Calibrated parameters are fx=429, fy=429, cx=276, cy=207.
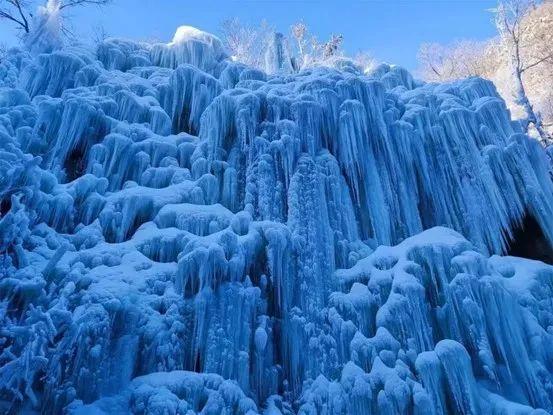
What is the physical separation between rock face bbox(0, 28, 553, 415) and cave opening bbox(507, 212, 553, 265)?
8 centimetres

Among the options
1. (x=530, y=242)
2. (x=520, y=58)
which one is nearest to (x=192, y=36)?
(x=530, y=242)

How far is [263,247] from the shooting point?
5.88 m

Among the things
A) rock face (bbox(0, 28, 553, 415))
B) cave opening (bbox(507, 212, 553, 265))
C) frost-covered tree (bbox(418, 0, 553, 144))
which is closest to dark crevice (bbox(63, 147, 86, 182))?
rock face (bbox(0, 28, 553, 415))

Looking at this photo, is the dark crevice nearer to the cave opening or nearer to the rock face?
the rock face

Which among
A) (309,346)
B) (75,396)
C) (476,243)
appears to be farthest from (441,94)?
(75,396)

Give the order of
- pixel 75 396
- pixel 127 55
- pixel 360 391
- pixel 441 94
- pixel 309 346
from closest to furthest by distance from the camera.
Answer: pixel 75 396, pixel 360 391, pixel 309 346, pixel 441 94, pixel 127 55

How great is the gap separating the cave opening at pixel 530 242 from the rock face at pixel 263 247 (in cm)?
8

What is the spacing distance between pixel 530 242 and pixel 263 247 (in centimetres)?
551

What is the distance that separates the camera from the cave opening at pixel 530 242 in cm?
800

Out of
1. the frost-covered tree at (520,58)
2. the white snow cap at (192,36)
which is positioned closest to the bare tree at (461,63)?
the frost-covered tree at (520,58)

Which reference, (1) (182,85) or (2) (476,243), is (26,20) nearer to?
(1) (182,85)

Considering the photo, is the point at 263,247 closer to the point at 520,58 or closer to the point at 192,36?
the point at 192,36

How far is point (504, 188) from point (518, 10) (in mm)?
12011

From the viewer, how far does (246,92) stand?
787 centimetres
